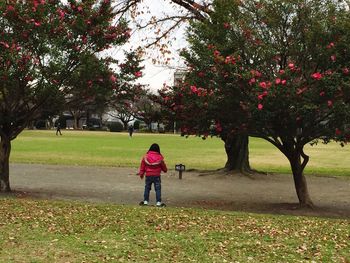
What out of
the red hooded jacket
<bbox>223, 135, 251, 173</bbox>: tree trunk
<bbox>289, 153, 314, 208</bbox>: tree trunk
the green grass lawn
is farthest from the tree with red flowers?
<bbox>223, 135, 251, 173</bbox>: tree trunk

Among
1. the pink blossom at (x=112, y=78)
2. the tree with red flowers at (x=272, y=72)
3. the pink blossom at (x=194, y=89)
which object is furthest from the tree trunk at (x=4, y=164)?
the pink blossom at (x=194, y=89)

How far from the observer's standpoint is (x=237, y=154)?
65.5 feet

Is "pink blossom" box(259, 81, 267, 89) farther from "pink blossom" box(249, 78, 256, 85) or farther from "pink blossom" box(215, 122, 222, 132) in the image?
"pink blossom" box(215, 122, 222, 132)

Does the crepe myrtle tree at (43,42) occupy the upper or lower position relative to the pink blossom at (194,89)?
upper

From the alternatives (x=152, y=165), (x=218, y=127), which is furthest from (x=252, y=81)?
(x=152, y=165)

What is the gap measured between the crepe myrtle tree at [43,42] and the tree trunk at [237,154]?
8.56m

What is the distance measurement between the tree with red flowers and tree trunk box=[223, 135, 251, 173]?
27.0ft

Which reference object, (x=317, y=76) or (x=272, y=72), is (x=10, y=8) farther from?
(x=317, y=76)

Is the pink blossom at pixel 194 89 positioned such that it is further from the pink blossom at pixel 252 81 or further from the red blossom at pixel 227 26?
the red blossom at pixel 227 26

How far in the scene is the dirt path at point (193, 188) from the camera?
1268 centimetres

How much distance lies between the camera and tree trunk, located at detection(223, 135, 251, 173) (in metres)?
19.8

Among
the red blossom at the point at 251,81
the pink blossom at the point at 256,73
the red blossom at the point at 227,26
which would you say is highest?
the red blossom at the point at 227,26

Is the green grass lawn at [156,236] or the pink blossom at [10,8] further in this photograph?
the pink blossom at [10,8]

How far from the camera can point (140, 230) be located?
756 centimetres
